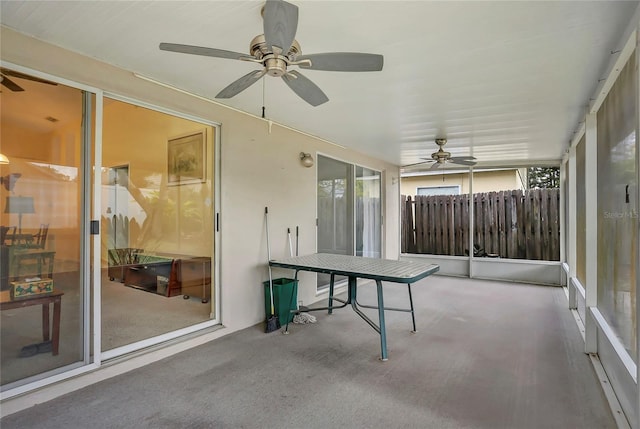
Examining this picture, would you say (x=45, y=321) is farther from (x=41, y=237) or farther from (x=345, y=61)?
(x=345, y=61)

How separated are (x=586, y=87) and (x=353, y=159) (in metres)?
3.55

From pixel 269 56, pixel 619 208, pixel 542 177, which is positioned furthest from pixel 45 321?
pixel 542 177

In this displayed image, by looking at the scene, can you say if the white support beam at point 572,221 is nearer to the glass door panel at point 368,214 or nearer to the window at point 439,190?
the glass door panel at point 368,214

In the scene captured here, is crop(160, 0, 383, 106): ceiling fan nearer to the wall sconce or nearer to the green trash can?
the green trash can

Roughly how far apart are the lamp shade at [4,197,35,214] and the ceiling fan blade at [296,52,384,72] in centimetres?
213

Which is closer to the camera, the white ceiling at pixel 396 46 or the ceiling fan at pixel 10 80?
the white ceiling at pixel 396 46

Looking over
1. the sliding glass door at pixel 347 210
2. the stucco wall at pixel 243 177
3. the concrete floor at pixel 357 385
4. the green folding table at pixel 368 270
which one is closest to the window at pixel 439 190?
the sliding glass door at pixel 347 210

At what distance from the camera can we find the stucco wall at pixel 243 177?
8.15 ft

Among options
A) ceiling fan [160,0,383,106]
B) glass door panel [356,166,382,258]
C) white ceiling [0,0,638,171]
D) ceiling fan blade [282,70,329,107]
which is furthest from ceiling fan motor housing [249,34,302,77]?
glass door panel [356,166,382,258]

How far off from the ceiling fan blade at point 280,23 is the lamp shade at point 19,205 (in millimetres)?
2037

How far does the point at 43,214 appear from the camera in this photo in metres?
2.39

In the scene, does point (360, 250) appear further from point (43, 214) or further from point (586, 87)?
point (43, 214)

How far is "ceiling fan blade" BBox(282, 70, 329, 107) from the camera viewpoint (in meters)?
2.09

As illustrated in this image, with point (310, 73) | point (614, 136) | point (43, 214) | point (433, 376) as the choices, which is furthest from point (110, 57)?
point (614, 136)
